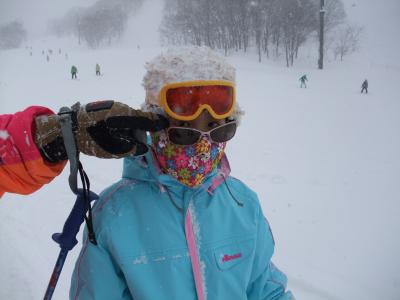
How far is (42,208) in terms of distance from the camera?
4.41 meters

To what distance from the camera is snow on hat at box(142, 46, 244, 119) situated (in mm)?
1498

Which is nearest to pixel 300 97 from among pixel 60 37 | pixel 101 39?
pixel 101 39

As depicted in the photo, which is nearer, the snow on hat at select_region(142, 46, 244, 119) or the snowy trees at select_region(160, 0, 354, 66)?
the snow on hat at select_region(142, 46, 244, 119)

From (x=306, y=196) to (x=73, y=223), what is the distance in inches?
200

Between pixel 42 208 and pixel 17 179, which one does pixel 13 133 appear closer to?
pixel 17 179

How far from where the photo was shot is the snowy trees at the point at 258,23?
115 ft

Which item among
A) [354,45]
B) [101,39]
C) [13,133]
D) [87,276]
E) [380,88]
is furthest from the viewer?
[101,39]

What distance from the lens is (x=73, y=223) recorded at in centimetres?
146

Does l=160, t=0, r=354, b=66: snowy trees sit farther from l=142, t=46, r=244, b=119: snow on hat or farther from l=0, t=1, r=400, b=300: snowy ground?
l=142, t=46, r=244, b=119: snow on hat

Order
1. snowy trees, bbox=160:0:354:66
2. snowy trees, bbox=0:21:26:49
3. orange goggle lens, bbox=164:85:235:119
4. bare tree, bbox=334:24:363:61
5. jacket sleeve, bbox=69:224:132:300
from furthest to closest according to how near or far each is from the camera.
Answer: snowy trees, bbox=0:21:26:49 → bare tree, bbox=334:24:363:61 → snowy trees, bbox=160:0:354:66 → orange goggle lens, bbox=164:85:235:119 → jacket sleeve, bbox=69:224:132:300

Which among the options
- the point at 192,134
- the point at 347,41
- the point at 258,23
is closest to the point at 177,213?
the point at 192,134

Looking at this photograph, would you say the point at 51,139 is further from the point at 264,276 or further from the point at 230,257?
the point at 264,276

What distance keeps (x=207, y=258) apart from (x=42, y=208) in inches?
146

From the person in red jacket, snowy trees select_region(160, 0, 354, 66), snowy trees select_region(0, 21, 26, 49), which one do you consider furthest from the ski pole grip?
snowy trees select_region(0, 21, 26, 49)
